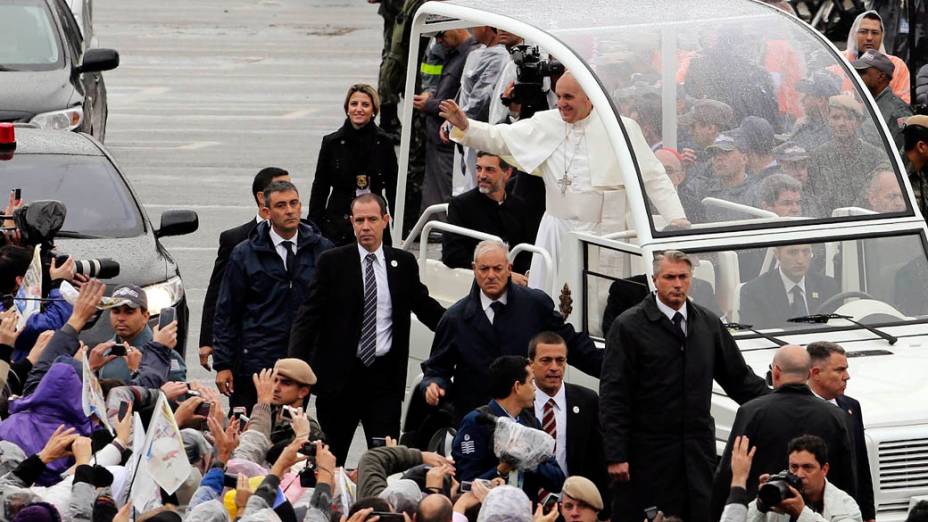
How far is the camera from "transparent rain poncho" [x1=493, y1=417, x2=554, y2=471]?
9328 mm

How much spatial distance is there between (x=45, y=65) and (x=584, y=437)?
8914mm

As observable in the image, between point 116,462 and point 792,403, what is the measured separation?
9.65 ft

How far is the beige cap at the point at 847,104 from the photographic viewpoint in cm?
1140

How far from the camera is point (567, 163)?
37.6 ft

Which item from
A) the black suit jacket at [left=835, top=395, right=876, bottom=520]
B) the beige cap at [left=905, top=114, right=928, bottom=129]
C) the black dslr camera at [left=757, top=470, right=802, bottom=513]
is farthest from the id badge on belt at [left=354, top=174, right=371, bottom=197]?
the black dslr camera at [left=757, top=470, right=802, bottom=513]

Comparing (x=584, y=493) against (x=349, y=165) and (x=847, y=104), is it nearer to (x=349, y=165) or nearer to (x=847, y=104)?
(x=847, y=104)

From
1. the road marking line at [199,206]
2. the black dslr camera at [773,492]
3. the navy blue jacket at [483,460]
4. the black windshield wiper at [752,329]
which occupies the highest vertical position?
the black windshield wiper at [752,329]

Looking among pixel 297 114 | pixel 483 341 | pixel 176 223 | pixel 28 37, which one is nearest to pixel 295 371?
pixel 483 341

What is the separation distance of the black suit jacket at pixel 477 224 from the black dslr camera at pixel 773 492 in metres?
4.10

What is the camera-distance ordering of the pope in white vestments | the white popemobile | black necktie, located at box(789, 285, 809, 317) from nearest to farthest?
the white popemobile < black necktie, located at box(789, 285, 809, 317) < the pope in white vestments

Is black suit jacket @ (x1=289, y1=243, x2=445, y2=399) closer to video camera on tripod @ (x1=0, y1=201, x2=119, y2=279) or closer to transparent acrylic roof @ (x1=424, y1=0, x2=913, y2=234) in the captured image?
video camera on tripod @ (x1=0, y1=201, x2=119, y2=279)

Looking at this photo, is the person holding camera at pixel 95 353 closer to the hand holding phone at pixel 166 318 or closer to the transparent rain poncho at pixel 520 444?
the hand holding phone at pixel 166 318

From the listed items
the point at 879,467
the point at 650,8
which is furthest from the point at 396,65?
the point at 879,467

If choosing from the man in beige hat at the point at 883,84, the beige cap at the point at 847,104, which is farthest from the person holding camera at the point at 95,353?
the man in beige hat at the point at 883,84
